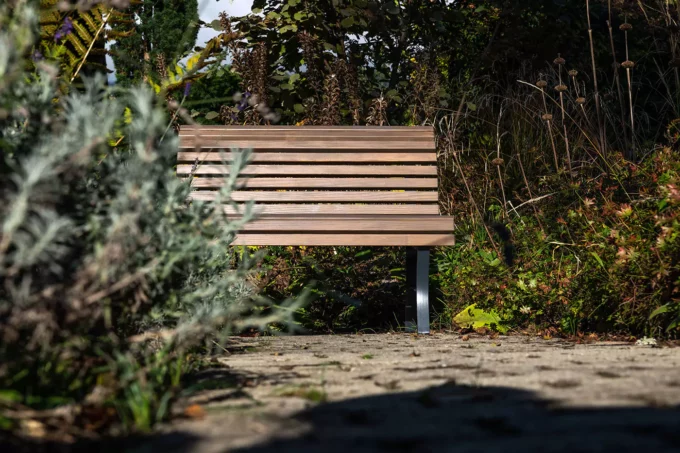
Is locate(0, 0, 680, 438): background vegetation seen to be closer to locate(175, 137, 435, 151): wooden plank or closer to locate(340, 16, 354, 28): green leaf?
locate(340, 16, 354, 28): green leaf

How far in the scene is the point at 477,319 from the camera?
4277 millimetres

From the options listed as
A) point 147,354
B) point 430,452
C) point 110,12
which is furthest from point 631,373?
point 110,12

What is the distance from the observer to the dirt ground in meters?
1.46

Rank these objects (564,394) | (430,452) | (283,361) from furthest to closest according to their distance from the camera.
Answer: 1. (283,361)
2. (564,394)
3. (430,452)

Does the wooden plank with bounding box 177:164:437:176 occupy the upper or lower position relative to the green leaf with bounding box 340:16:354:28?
lower

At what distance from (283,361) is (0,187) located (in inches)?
52.4

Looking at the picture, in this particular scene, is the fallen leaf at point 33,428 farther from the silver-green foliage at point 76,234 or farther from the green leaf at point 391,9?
the green leaf at point 391,9

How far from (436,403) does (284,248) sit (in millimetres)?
3485

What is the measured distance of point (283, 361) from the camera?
283cm

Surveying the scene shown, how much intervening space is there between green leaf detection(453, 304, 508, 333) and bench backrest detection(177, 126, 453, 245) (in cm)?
61

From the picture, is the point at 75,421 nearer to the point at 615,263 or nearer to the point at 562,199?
the point at 615,263

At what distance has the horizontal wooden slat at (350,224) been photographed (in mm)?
4027

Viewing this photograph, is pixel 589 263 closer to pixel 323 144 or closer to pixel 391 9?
pixel 323 144

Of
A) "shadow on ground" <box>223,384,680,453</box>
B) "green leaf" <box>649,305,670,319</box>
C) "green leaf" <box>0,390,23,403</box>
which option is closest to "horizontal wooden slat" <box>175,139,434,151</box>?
"green leaf" <box>649,305,670,319</box>
